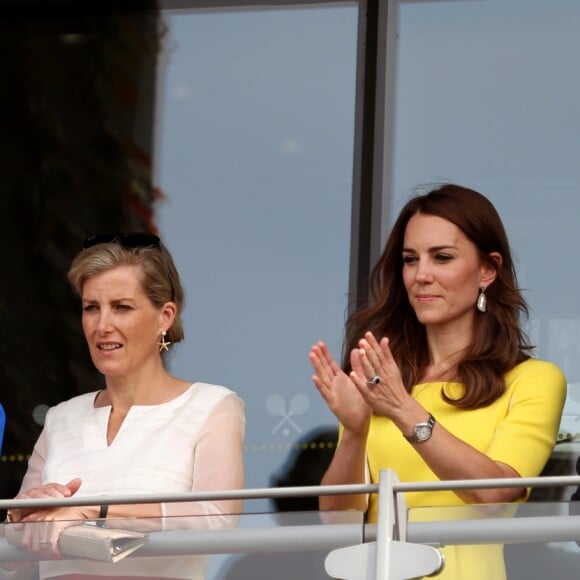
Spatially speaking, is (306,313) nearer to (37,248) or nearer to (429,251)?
(37,248)

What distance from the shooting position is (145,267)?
12.4ft

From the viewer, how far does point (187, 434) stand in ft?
11.6

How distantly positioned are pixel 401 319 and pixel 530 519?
3.35 feet

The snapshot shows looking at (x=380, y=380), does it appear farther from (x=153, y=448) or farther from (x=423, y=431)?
(x=153, y=448)

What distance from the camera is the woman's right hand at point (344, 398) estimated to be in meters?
3.34

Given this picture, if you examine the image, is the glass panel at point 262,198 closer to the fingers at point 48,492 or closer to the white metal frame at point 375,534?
the fingers at point 48,492

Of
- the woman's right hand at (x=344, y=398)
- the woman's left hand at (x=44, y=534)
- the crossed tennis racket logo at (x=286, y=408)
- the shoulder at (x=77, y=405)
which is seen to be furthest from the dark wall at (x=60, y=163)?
the woman's left hand at (x=44, y=534)

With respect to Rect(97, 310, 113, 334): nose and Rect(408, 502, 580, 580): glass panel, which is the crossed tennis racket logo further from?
Rect(408, 502, 580, 580): glass panel

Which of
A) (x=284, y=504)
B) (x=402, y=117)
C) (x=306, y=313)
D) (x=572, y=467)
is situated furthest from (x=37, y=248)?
(x=284, y=504)

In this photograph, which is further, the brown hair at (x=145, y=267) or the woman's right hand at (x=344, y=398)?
the brown hair at (x=145, y=267)

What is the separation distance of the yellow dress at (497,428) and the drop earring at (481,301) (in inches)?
7.4

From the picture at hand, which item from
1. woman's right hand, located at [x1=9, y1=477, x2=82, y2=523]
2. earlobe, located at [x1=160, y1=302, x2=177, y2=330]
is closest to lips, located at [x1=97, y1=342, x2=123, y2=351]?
earlobe, located at [x1=160, y1=302, x2=177, y2=330]

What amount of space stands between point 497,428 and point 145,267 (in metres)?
0.94

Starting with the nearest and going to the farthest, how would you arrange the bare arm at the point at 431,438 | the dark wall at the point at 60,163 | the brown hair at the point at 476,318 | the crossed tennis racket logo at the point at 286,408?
the bare arm at the point at 431,438 < the brown hair at the point at 476,318 < the crossed tennis racket logo at the point at 286,408 < the dark wall at the point at 60,163
